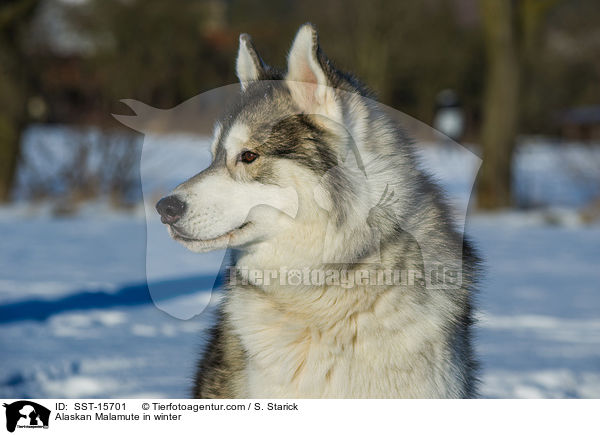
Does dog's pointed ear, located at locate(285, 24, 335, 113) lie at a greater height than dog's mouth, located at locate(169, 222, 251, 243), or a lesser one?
greater

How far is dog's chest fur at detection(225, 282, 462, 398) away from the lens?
7.97 ft

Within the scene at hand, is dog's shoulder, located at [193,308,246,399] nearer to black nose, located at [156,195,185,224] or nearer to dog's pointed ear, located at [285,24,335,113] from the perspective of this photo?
black nose, located at [156,195,185,224]

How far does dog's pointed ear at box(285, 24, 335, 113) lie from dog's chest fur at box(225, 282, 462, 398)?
727mm

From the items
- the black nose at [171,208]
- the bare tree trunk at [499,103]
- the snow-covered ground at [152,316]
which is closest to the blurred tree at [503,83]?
the bare tree trunk at [499,103]

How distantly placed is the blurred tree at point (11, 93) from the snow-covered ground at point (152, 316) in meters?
1.48

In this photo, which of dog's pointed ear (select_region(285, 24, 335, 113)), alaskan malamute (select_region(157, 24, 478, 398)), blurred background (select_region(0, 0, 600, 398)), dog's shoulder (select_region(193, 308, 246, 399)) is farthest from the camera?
blurred background (select_region(0, 0, 600, 398))

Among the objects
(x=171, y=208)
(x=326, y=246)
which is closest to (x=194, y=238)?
(x=171, y=208)

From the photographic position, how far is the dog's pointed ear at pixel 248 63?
107 inches

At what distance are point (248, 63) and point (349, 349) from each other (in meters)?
1.26

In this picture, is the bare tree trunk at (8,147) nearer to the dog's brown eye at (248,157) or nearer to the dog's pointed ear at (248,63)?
the dog's pointed ear at (248,63)

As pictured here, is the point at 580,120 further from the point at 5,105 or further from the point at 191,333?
the point at 191,333

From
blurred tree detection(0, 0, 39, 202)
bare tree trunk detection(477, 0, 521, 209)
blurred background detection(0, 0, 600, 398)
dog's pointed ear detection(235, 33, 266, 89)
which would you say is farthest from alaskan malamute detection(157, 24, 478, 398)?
blurred tree detection(0, 0, 39, 202)

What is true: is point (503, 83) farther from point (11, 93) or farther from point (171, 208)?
point (171, 208)
